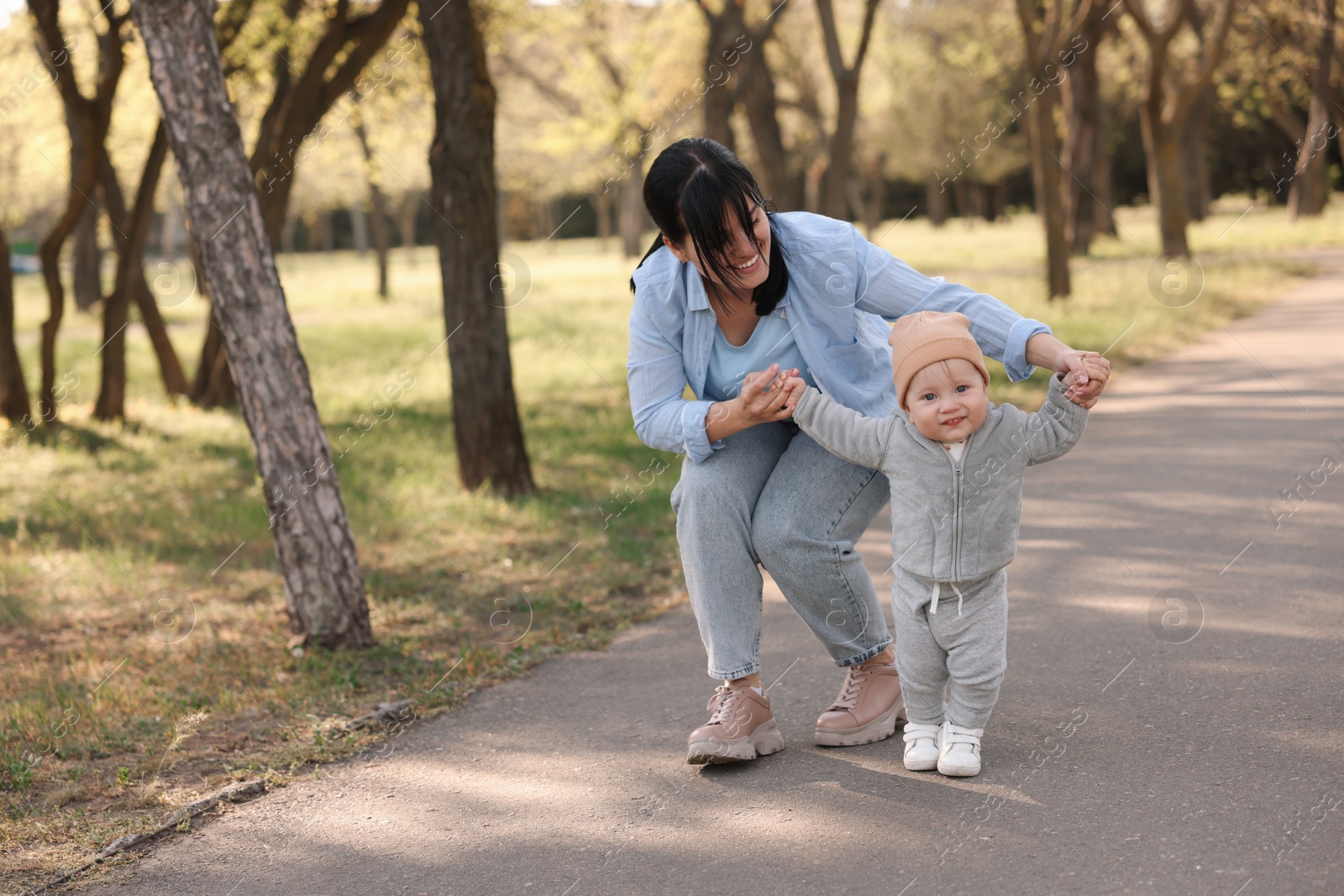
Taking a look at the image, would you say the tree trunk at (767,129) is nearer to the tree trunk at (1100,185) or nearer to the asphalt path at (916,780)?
the asphalt path at (916,780)

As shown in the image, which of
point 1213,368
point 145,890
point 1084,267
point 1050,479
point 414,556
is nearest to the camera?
point 145,890

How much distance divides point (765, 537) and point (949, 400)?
0.66 meters

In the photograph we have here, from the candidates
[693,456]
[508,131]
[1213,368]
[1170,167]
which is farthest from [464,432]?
[508,131]

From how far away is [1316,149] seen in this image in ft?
68.0

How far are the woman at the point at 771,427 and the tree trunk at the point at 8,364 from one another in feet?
31.2

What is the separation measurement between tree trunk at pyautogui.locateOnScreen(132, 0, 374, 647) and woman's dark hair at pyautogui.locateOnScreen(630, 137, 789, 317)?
6.81ft

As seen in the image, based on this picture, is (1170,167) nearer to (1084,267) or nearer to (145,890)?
(1084,267)

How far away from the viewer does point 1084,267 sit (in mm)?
19047

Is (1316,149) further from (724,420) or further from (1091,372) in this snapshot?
(724,420)

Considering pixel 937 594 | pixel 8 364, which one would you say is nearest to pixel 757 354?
pixel 937 594

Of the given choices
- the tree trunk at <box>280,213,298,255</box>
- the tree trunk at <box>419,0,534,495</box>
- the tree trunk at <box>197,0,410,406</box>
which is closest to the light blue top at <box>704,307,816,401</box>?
the tree trunk at <box>419,0,534,495</box>

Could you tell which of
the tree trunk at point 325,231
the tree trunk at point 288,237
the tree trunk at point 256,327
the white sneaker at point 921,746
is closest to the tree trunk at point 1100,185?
the tree trunk at point 256,327

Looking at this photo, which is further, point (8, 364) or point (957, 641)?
point (8, 364)

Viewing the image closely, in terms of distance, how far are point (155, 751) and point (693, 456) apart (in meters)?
2.06
